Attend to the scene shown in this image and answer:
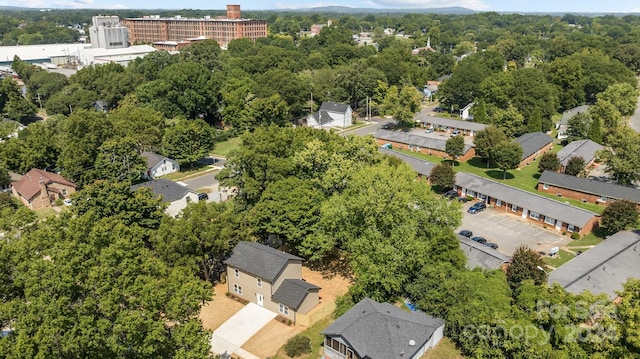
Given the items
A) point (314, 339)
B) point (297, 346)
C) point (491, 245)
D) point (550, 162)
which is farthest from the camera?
point (550, 162)

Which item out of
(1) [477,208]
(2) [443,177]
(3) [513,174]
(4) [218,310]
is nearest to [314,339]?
(4) [218,310]

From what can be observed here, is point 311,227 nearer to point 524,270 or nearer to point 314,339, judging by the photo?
point 314,339

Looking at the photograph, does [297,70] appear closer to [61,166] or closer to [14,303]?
[61,166]

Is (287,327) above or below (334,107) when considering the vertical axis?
below

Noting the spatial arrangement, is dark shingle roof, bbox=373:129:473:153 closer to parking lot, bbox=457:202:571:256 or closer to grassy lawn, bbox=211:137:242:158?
parking lot, bbox=457:202:571:256

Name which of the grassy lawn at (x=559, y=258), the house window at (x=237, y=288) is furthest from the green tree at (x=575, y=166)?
the house window at (x=237, y=288)

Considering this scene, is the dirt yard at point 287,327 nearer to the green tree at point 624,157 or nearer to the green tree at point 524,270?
the green tree at point 524,270

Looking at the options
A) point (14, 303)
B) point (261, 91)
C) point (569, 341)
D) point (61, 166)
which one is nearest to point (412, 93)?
point (261, 91)
